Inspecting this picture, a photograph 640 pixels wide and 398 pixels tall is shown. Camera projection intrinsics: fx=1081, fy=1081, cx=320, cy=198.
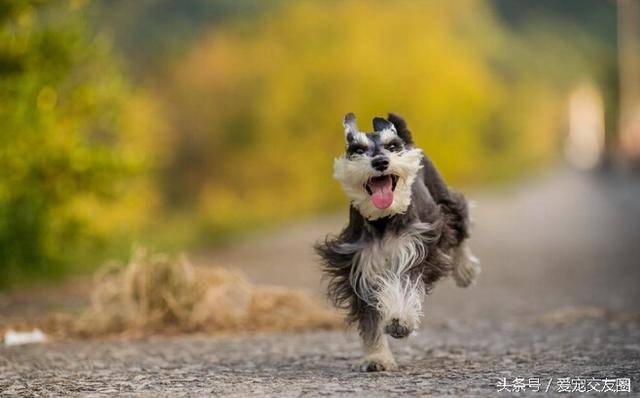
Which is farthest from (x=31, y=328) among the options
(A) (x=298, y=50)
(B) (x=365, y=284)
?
(A) (x=298, y=50)

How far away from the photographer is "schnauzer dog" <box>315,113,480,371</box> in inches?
255

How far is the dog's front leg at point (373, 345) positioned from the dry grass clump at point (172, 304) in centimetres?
274

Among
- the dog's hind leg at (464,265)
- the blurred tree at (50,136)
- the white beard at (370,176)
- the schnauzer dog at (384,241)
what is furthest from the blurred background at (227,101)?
the white beard at (370,176)

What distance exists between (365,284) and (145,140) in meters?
24.1

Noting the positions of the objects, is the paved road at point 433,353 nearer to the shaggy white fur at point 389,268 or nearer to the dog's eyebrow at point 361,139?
the shaggy white fur at point 389,268

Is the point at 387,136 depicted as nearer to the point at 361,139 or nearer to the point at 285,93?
the point at 361,139

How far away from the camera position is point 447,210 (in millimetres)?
7656

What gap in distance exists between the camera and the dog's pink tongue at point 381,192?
651 centimetres

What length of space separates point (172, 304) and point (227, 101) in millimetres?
32813

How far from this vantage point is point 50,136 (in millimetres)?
13984

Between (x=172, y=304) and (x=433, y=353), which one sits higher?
(x=172, y=304)

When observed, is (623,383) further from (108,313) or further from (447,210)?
(108,313)

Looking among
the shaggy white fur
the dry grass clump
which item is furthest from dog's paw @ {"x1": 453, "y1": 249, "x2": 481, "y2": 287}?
the dry grass clump

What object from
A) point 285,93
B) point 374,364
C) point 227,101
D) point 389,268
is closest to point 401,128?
point 389,268
